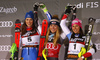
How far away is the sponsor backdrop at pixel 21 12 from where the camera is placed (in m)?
3.80

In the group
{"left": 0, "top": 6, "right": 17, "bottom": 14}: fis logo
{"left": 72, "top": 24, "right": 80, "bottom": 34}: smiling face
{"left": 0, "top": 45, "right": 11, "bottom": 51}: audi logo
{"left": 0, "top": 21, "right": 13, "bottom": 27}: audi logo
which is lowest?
{"left": 0, "top": 45, "right": 11, "bottom": 51}: audi logo

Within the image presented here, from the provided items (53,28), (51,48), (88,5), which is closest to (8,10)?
(53,28)

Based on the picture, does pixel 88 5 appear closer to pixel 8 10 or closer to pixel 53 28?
pixel 53 28

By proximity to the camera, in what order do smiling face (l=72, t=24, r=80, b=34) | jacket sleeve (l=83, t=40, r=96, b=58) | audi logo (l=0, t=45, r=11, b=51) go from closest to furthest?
1. jacket sleeve (l=83, t=40, r=96, b=58)
2. smiling face (l=72, t=24, r=80, b=34)
3. audi logo (l=0, t=45, r=11, b=51)

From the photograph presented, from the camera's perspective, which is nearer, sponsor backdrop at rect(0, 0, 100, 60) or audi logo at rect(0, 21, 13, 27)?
sponsor backdrop at rect(0, 0, 100, 60)

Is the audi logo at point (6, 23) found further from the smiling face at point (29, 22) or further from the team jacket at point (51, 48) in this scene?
the team jacket at point (51, 48)

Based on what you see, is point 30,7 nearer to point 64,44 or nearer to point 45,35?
point 45,35

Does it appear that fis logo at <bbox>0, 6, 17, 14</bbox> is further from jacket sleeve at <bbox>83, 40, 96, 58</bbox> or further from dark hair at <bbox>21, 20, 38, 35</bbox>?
jacket sleeve at <bbox>83, 40, 96, 58</bbox>

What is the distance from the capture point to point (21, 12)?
4.04 meters

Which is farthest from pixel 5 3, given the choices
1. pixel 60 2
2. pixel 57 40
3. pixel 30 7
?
pixel 57 40

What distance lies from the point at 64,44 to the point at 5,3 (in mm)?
1848

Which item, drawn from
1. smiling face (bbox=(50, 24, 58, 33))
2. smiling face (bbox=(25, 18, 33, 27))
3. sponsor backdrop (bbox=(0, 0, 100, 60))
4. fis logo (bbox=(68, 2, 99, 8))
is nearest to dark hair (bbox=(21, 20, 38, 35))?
smiling face (bbox=(25, 18, 33, 27))

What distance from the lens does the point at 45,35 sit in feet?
11.3

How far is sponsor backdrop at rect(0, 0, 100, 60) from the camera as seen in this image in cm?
380
